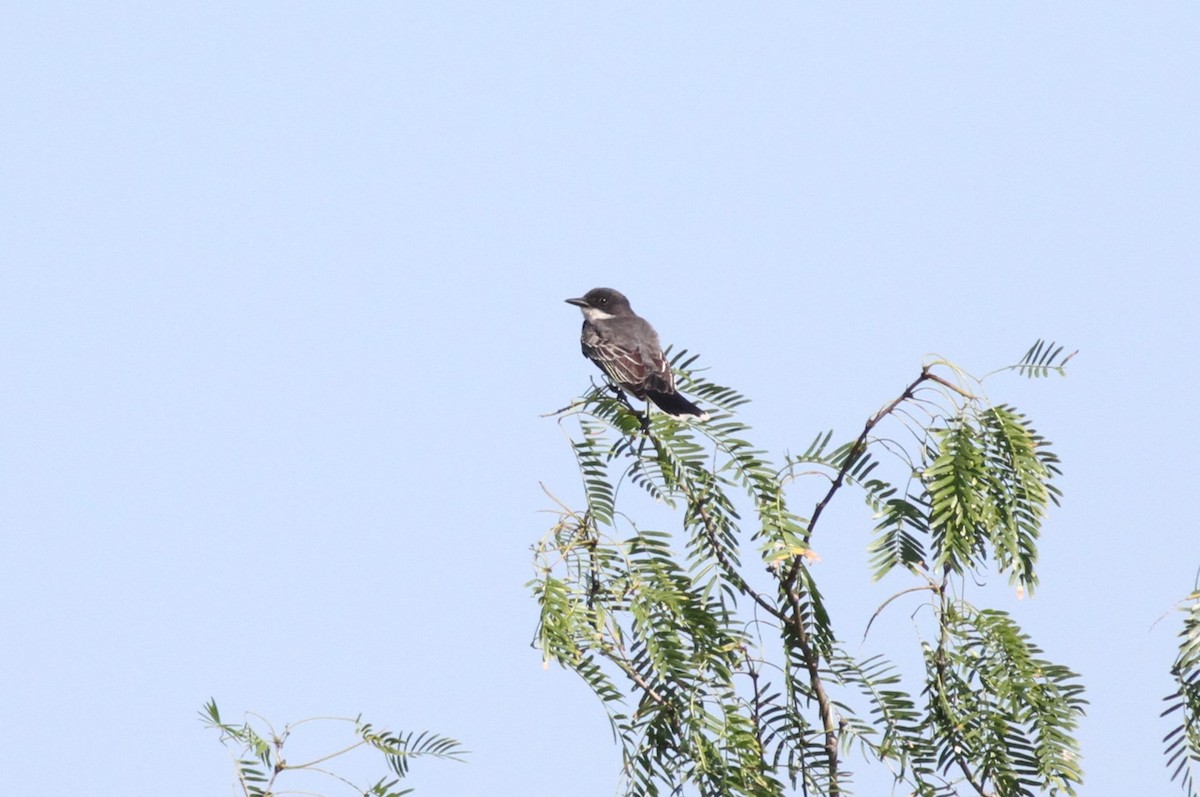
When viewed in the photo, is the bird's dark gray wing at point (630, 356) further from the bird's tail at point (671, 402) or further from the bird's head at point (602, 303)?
the bird's head at point (602, 303)

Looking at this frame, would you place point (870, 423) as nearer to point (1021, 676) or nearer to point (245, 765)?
point (1021, 676)

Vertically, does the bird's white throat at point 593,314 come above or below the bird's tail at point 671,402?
above

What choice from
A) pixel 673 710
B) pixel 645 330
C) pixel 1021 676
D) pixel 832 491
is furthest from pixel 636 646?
pixel 645 330

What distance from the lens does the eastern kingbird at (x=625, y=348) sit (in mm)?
7047

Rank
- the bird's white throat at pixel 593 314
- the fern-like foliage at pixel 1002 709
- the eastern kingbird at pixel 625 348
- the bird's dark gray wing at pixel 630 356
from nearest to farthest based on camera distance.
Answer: the fern-like foliage at pixel 1002 709
the eastern kingbird at pixel 625 348
the bird's dark gray wing at pixel 630 356
the bird's white throat at pixel 593 314

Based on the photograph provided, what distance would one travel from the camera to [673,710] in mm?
3963

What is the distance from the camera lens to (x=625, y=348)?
8.51 m

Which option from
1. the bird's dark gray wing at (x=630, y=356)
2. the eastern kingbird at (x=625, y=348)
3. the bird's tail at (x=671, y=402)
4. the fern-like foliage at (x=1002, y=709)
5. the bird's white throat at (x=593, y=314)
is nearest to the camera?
the fern-like foliage at (x=1002, y=709)

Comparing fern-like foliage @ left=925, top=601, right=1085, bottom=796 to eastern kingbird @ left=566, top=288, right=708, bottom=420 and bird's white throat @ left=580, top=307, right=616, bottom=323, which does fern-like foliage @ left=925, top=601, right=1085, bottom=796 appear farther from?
bird's white throat @ left=580, top=307, right=616, bottom=323

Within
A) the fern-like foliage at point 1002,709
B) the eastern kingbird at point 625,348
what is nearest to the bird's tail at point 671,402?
the eastern kingbird at point 625,348

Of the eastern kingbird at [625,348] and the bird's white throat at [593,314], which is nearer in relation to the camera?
the eastern kingbird at [625,348]

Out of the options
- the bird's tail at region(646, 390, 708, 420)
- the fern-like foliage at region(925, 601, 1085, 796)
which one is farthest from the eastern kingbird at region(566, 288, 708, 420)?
the fern-like foliage at region(925, 601, 1085, 796)

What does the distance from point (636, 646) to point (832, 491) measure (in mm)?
698

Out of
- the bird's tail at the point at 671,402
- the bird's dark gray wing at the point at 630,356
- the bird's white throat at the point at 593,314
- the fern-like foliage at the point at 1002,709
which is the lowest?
the fern-like foliage at the point at 1002,709
